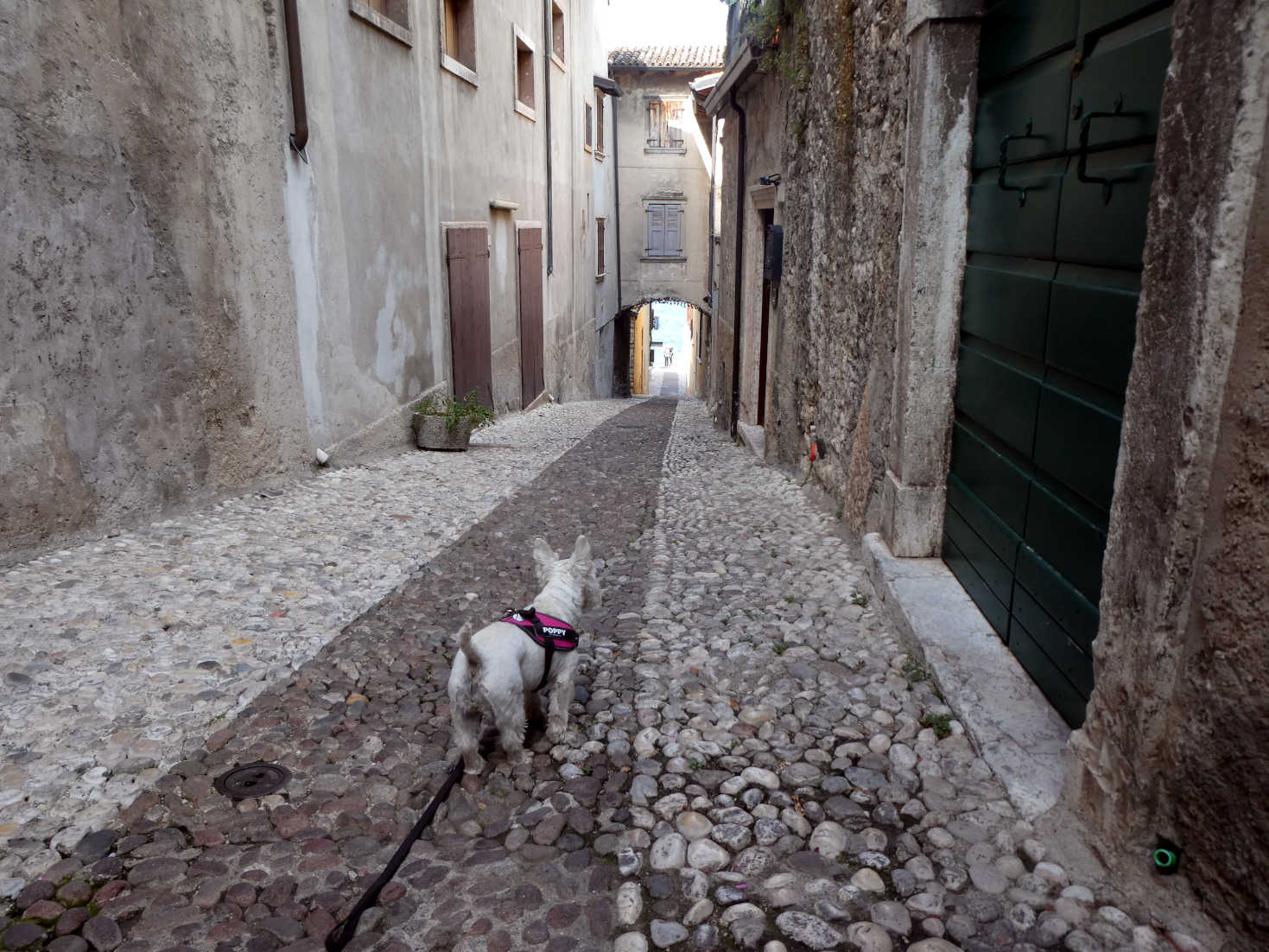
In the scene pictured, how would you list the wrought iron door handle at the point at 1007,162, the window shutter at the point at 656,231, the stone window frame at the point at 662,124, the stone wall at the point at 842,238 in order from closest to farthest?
1. the wrought iron door handle at the point at 1007,162
2. the stone wall at the point at 842,238
3. the stone window frame at the point at 662,124
4. the window shutter at the point at 656,231

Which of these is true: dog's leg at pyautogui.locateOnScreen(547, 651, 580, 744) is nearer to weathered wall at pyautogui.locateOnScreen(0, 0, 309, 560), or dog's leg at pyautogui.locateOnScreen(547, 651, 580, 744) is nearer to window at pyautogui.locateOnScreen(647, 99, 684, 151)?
weathered wall at pyautogui.locateOnScreen(0, 0, 309, 560)

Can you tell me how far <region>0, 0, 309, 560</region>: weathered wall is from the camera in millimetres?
4477

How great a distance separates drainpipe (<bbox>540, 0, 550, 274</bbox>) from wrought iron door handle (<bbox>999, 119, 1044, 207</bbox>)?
13.0 m

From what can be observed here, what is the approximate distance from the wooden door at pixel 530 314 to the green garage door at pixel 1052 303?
10535 mm

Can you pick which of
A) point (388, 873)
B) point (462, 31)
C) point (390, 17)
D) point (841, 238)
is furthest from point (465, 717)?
point (462, 31)

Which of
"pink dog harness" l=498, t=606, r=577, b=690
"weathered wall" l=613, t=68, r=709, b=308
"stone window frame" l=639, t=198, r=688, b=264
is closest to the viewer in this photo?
"pink dog harness" l=498, t=606, r=577, b=690

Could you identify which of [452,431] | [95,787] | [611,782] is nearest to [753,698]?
[611,782]

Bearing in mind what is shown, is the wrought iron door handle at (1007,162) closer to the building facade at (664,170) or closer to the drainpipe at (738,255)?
the drainpipe at (738,255)

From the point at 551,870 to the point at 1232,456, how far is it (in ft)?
6.64

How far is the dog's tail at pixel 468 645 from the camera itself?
272 cm

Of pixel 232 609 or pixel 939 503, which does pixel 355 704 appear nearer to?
pixel 232 609

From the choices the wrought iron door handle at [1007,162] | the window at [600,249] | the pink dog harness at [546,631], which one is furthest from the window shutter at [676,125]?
the pink dog harness at [546,631]

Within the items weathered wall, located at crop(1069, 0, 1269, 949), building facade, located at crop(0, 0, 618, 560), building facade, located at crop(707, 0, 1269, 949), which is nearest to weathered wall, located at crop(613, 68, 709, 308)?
building facade, located at crop(0, 0, 618, 560)

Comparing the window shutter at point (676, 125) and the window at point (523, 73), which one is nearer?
the window at point (523, 73)
